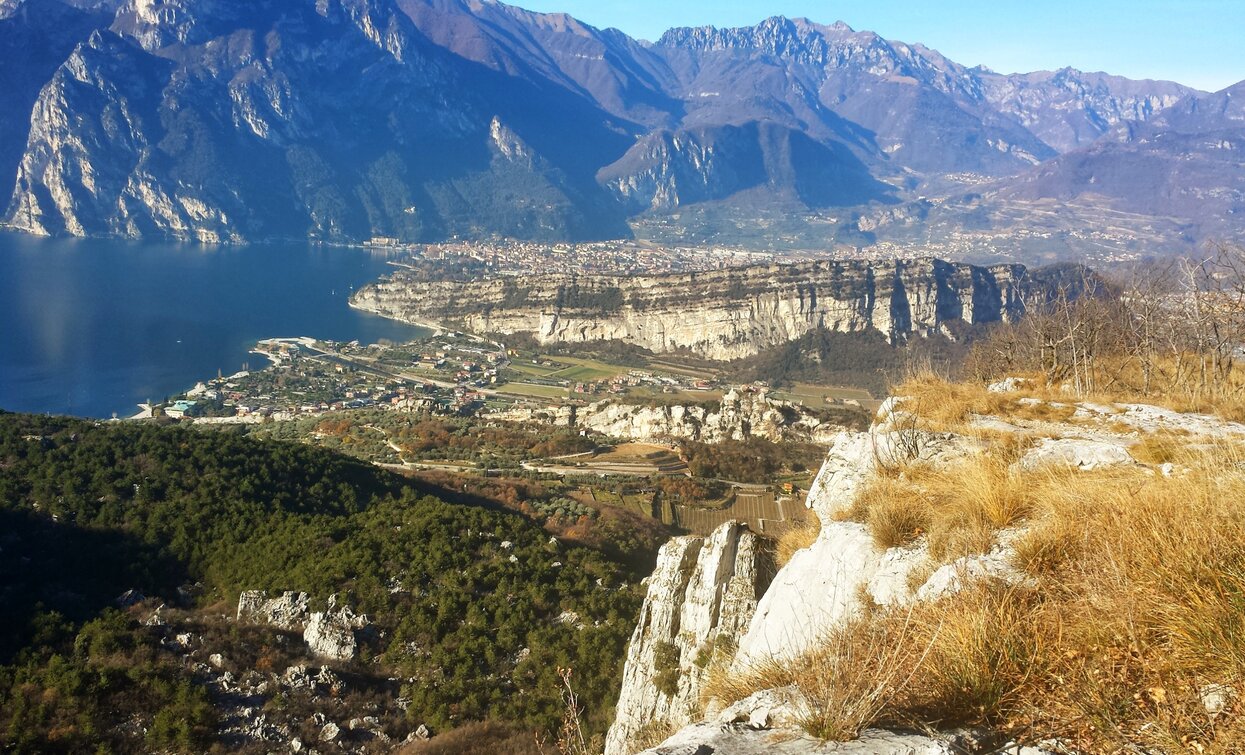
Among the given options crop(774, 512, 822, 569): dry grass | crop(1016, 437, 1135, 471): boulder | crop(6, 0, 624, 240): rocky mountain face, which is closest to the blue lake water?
crop(6, 0, 624, 240): rocky mountain face

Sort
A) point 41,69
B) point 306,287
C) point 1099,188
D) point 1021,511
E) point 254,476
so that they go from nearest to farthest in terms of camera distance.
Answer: point 1021,511 < point 254,476 < point 306,287 < point 41,69 < point 1099,188

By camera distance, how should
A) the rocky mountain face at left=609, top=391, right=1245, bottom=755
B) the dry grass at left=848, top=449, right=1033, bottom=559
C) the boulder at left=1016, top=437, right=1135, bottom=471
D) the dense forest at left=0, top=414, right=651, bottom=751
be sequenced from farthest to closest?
1. the dense forest at left=0, top=414, right=651, bottom=751
2. the boulder at left=1016, top=437, right=1135, bottom=471
3. the dry grass at left=848, top=449, right=1033, bottom=559
4. the rocky mountain face at left=609, top=391, right=1245, bottom=755

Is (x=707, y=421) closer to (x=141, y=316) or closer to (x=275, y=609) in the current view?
(x=275, y=609)

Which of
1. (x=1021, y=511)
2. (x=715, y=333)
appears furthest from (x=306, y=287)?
(x=1021, y=511)

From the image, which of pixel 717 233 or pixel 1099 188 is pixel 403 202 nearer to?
pixel 717 233

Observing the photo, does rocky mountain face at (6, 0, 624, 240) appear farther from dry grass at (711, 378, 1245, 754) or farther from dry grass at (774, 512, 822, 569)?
dry grass at (711, 378, 1245, 754)

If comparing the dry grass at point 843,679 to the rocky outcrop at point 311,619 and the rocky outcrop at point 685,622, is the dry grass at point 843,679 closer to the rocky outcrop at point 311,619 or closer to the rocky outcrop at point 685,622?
the rocky outcrop at point 685,622
